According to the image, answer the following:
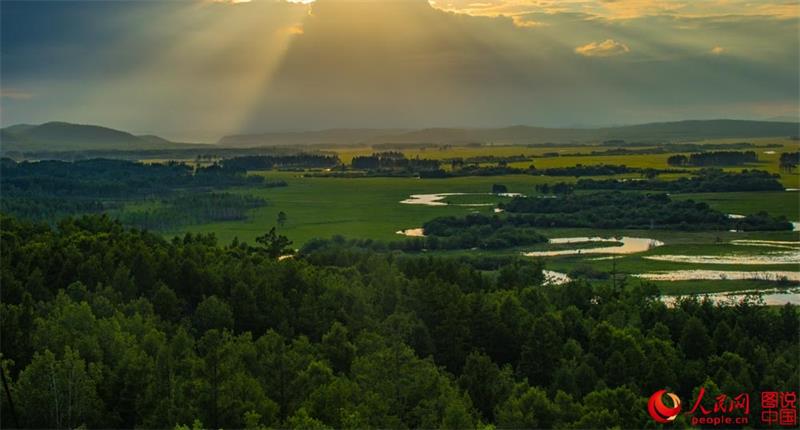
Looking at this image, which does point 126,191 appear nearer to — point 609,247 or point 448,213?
point 448,213

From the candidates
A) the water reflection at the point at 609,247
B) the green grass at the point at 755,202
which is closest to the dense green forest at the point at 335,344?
the water reflection at the point at 609,247

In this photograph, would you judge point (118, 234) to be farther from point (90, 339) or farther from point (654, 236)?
point (654, 236)

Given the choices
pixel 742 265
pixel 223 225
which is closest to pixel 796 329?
pixel 742 265

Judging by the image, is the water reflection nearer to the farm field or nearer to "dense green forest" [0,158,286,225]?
the farm field

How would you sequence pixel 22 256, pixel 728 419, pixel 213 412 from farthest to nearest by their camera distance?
pixel 22 256
pixel 728 419
pixel 213 412

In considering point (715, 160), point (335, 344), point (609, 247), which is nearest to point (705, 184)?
point (715, 160)
